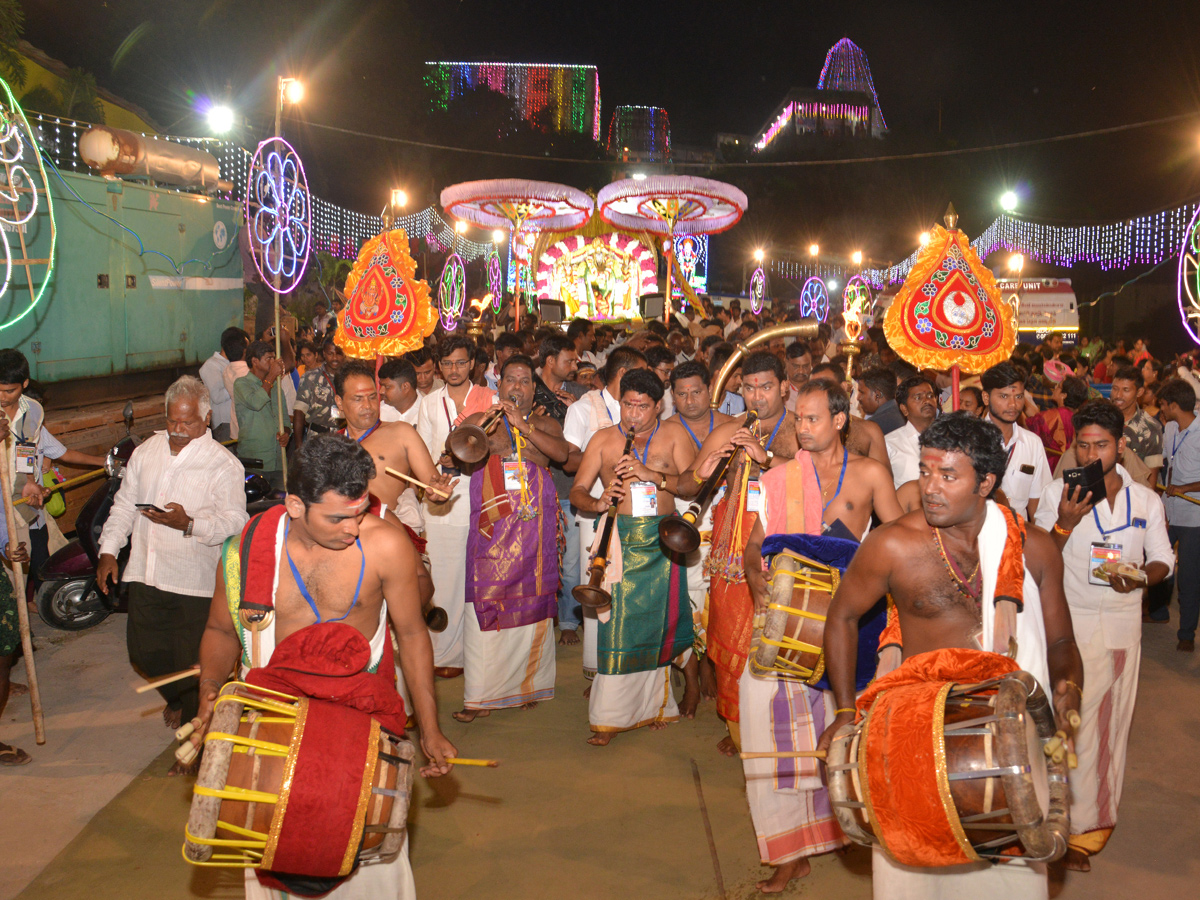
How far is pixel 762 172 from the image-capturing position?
4784 centimetres

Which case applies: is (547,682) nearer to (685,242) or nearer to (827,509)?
(827,509)

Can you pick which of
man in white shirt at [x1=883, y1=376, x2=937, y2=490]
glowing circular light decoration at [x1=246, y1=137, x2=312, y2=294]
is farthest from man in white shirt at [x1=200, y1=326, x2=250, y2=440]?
man in white shirt at [x1=883, y1=376, x2=937, y2=490]

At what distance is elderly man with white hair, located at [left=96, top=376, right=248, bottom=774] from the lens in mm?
4559

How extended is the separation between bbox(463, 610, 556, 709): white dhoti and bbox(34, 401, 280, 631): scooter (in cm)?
230

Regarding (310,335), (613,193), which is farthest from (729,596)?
(613,193)

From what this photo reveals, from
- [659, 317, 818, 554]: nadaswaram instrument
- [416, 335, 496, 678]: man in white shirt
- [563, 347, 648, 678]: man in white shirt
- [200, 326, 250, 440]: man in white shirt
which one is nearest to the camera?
[659, 317, 818, 554]: nadaswaram instrument

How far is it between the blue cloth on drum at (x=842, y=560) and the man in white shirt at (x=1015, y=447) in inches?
87.1

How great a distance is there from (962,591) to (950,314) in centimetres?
303

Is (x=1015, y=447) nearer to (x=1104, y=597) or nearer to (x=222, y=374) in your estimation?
(x=1104, y=597)

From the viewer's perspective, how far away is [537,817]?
4418mm

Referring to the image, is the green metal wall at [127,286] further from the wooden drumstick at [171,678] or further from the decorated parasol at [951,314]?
the decorated parasol at [951,314]

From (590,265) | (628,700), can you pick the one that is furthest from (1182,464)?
(590,265)

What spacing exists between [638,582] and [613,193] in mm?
16192

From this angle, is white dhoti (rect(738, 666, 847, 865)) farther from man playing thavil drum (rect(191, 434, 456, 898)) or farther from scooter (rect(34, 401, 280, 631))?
scooter (rect(34, 401, 280, 631))
